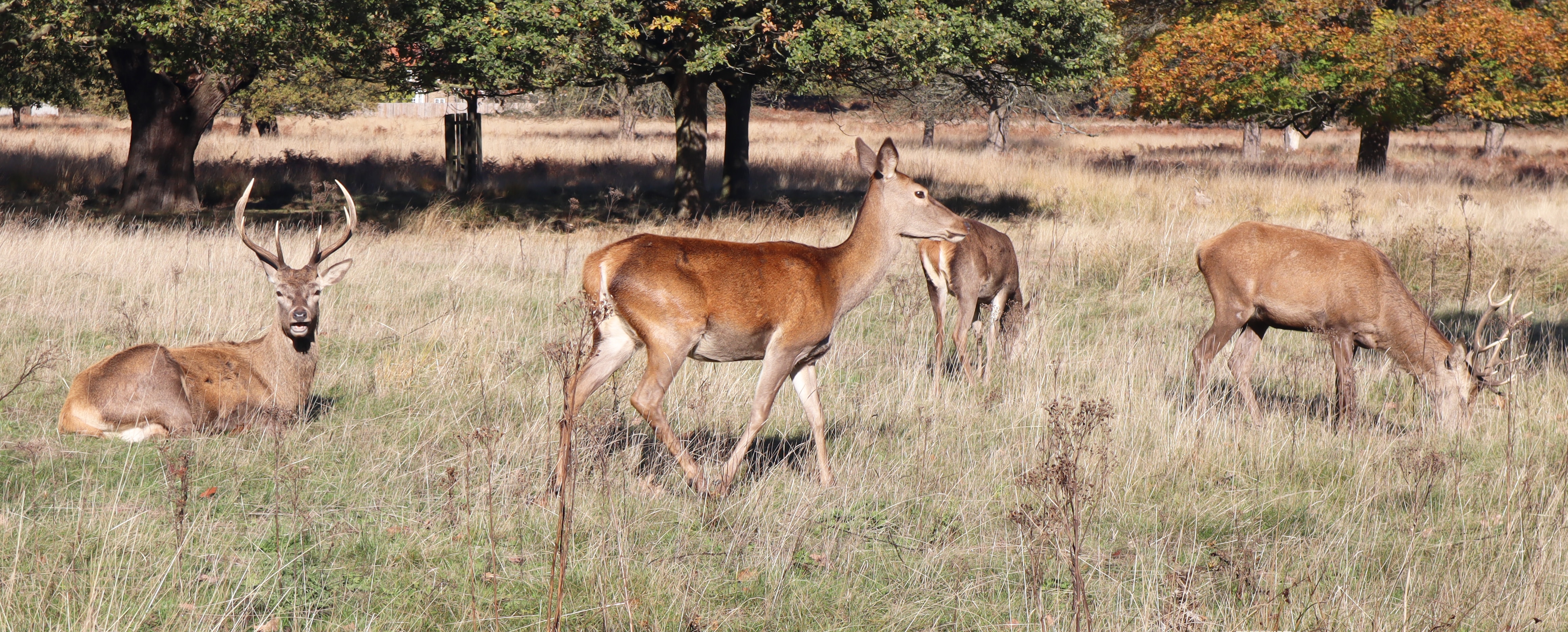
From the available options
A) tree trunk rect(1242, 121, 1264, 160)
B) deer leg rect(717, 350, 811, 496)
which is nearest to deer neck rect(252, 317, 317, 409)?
deer leg rect(717, 350, 811, 496)

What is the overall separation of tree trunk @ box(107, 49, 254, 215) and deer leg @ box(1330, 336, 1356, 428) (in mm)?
14860

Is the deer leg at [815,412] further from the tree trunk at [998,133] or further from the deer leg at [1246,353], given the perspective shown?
the tree trunk at [998,133]

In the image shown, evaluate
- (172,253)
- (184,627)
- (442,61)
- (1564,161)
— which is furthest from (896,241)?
(1564,161)

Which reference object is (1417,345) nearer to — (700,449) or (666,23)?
(700,449)

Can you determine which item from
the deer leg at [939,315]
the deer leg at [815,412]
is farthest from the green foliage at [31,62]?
the deer leg at [815,412]

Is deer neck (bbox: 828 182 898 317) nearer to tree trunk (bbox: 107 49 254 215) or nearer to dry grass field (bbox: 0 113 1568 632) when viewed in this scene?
dry grass field (bbox: 0 113 1568 632)

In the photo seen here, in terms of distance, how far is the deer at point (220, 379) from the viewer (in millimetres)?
5609

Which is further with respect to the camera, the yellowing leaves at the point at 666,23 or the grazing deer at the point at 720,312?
the yellowing leaves at the point at 666,23

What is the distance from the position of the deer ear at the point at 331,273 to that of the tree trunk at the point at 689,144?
11376 millimetres

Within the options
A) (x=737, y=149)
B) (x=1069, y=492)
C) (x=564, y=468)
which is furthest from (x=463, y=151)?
(x=1069, y=492)

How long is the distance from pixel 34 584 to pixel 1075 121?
65405 millimetres

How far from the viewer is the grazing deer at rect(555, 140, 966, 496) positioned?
16.7 ft

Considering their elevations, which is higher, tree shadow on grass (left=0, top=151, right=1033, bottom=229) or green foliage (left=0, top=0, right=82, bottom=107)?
green foliage (left=0, top=0, right=82, bottom=107)

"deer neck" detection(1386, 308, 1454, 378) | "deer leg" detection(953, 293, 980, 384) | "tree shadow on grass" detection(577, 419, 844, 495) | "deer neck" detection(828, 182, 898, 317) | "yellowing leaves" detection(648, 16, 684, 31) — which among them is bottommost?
"tree shadow on grass" detection(577, 419, 844, 495)
